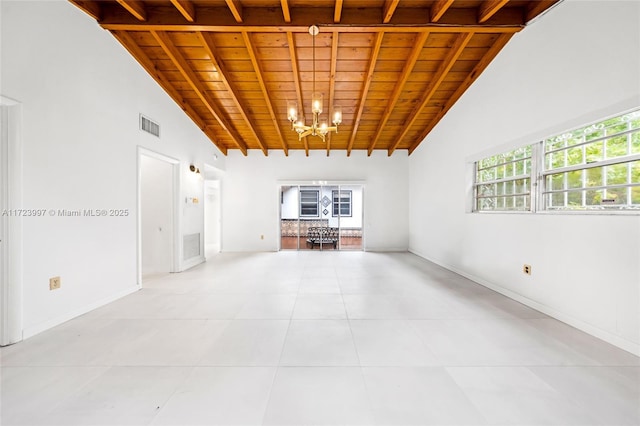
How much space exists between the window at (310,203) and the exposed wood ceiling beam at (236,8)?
19.4 ft

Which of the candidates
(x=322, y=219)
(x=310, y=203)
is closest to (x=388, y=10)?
(x=310, y=203)

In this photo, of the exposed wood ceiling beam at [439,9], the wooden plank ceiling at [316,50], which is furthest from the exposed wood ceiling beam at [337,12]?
the exposed wood ceiling beam at [439,9]

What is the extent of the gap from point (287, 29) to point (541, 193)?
3836 millimetres

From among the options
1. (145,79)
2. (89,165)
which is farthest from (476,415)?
(145,79)

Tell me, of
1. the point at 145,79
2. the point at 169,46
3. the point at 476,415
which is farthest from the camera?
the point at 145,79

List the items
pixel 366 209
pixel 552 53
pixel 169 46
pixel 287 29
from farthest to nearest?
pixel 366 209 → pixel 169 46 → pixel 287 29 → pixel 552 53

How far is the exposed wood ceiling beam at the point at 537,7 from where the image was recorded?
9.07 feet

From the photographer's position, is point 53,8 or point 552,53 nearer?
point 53,8

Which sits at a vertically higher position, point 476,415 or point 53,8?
point 53,8

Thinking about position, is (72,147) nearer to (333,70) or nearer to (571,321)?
Result: (333,70)

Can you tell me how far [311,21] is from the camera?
121 inches

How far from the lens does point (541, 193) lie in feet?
9.85

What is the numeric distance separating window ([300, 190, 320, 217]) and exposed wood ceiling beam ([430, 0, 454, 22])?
6.09 meters

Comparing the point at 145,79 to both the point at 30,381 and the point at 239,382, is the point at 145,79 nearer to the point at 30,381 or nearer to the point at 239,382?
the point at 30,381
